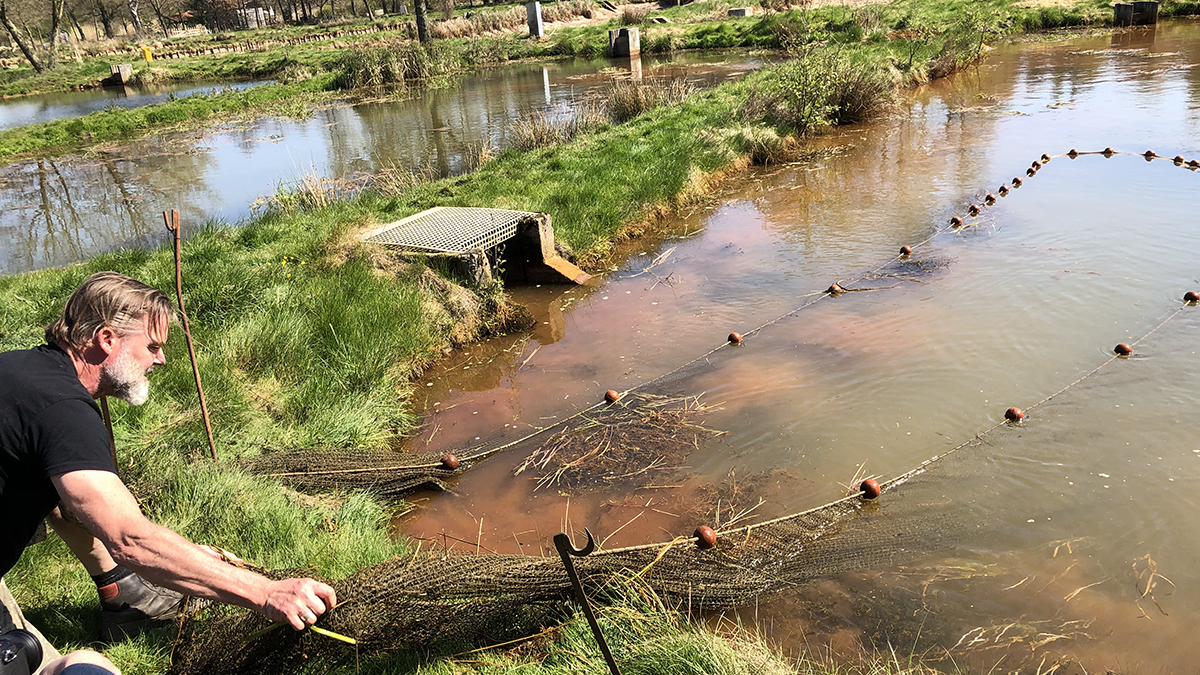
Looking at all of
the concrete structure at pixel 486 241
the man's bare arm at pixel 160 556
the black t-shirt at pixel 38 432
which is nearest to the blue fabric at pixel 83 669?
the man's bare arm at pixel 160 556

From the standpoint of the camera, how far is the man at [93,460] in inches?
95.7

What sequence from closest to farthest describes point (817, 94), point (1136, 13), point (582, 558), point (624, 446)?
point (582, 558) → point (624, 446) → point (817, 94) → point (1136, 13)

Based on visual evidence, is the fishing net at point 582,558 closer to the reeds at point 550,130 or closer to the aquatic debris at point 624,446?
the aquatic debris at point 624,446

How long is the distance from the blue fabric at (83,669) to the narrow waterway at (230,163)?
30.5 feet

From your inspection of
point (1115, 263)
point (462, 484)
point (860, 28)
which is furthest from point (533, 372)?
point (860, 28)

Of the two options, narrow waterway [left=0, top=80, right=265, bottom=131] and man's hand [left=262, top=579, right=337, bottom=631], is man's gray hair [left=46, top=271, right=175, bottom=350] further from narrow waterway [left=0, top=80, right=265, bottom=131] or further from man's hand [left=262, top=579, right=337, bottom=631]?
narrow waterway [left=0, top=80, right=265, bottom=131]

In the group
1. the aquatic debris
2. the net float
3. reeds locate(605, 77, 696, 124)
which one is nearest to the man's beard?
the aquatic debris

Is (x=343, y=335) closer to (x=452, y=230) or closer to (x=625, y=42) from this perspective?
(x=452, y=230)

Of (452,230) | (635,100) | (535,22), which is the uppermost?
(535,22)

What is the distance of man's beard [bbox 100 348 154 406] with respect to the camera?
2.74 m

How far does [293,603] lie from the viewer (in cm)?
256

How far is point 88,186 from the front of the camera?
47.7 feet

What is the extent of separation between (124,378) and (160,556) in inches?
26.5

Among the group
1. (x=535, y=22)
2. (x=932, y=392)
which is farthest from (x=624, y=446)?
(x=535, y=22)
